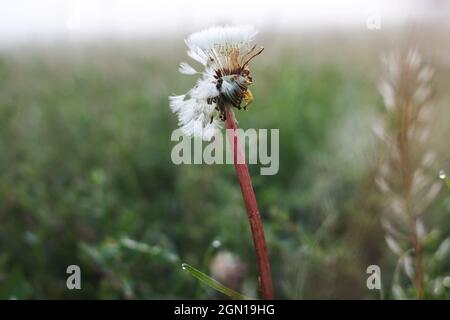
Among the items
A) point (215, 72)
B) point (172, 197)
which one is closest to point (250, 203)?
point (215, 72)

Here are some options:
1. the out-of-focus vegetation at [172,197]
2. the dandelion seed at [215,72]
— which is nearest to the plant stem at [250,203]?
the dandelion seed at [215,72]

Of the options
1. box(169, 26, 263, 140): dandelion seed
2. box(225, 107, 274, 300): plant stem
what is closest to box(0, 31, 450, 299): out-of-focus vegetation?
box(225, 107, 274, 300): plant stem

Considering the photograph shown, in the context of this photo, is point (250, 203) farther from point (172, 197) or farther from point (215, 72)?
point (172, 197)

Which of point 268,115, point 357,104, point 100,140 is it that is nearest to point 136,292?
point 100,140

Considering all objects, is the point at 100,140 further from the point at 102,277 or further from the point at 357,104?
the point at 357,104

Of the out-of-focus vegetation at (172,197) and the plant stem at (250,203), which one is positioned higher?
the out-of-focus vegetation at (172,197)

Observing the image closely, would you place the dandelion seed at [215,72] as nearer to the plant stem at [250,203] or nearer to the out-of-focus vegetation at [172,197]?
the plant stem at [250,203]

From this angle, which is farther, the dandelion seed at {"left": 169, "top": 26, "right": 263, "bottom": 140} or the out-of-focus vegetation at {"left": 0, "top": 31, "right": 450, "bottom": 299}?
the out-of-focus vegetation at {"left": 0, "top": 31, "right": 450, "bottom": 299}

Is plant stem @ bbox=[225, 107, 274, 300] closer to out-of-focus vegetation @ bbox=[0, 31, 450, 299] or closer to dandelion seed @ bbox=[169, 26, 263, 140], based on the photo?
dandelion seed @ bbox=[169, 26, 263, 140]
